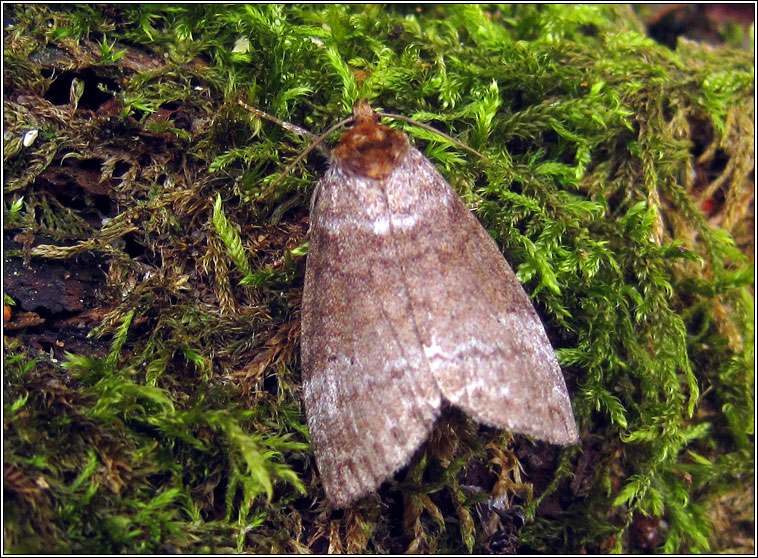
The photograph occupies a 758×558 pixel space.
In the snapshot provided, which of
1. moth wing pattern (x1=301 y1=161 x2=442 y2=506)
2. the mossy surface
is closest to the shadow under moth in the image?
moth wing pattern (x1=301 y1=161 x2=442 y2=506)

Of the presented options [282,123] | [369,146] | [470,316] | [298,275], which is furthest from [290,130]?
[470,316]

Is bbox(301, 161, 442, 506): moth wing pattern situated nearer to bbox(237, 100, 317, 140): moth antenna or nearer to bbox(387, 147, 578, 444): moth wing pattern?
bbox(387, 147, 578, 444): moth wing pattern

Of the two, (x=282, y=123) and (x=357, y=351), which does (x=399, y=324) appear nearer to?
(x=357, y=351)

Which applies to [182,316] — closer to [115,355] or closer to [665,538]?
[115,355]

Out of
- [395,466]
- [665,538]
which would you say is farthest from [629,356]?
[395,466]

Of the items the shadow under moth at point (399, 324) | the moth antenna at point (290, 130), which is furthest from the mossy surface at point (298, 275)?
the shadow under moth at point (399, 324)

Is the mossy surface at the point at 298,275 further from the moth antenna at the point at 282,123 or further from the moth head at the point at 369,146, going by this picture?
the moth head at the point at 369,146
